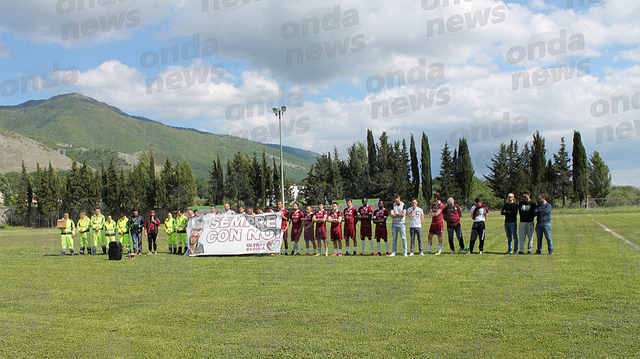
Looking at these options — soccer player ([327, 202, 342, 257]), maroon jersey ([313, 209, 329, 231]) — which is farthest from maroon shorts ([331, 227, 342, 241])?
maroon jersey ([313, 209, 329, 231])

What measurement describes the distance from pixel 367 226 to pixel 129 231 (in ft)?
32.8

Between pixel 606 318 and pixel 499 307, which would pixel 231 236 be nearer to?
pixel 499 307

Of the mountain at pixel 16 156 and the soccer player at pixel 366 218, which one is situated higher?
the mountain at pixel 16 156

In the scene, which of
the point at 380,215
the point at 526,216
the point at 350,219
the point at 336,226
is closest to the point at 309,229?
the point at 336,226

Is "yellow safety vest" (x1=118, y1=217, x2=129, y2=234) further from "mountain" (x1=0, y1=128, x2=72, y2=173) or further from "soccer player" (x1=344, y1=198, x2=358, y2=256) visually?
"mountain" (x1=0, y1=128, x2=72, y2=173)

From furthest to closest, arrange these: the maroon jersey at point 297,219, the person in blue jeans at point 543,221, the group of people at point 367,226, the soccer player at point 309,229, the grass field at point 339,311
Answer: the maroon jersey at point 297,219
the soccer player at point 309,229
the group of people at point 367,226
the person in blue jeans at point 543,221
the grass field at point 339,311

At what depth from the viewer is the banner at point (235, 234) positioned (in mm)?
15656

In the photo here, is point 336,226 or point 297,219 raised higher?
point 297,219

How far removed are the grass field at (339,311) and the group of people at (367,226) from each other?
170 centimetres

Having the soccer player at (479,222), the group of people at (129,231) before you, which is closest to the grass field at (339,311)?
the soccer player at (479,222)

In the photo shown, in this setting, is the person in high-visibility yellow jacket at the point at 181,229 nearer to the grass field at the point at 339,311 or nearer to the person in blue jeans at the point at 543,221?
the grass field at the point at 339,311

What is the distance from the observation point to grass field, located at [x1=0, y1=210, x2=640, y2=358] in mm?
5289

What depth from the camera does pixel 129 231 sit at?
1752cm

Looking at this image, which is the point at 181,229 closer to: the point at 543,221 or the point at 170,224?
the point at 170,224
